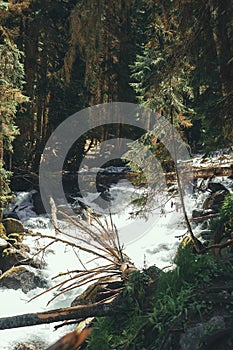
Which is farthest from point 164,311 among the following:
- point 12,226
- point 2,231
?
point 12,226

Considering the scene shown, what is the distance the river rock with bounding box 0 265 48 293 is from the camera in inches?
439

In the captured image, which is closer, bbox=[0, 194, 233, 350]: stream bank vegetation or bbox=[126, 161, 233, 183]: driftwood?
bbox=[0, 194, 233, 350]: stream bank vegetation

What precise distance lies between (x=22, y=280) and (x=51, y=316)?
21.6 feet

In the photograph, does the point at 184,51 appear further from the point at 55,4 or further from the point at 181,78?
the point at 55,4

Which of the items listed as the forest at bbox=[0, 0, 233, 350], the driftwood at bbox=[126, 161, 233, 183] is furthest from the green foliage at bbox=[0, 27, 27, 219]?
the driftwood at bbox=[126, 161, 233, 183]

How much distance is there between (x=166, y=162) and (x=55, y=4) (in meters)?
13.2

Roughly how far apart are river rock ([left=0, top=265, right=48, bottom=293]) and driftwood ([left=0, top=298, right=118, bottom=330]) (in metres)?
6.06

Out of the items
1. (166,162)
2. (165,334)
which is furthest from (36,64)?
(165,334)

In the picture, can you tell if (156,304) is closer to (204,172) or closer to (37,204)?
(204,172)

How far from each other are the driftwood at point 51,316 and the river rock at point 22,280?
606 cm

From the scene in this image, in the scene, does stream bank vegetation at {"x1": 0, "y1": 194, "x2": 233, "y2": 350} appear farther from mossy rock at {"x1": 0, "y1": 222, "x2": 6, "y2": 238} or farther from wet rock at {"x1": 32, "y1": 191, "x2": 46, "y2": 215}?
wet rock at {"x1": 32, "y1": 191, "x2": 46, "y2": 215}

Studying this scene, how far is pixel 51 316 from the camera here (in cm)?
501

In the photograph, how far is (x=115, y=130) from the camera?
25938 millimetres

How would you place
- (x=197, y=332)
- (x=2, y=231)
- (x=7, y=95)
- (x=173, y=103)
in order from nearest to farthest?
(x=197, y=332), (x=173, y=103), (x=7, y=95), (x=2, y=231)
